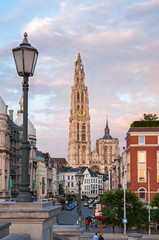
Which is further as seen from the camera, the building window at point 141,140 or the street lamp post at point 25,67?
the building window at point 141,140

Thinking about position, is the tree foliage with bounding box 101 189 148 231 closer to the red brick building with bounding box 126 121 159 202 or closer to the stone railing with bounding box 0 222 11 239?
the red brick building with bounding box 126 121 159 202

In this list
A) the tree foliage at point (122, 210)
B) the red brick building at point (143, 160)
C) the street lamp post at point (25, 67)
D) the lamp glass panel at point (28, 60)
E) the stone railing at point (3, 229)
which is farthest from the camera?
the red brick building at point (143, 160)

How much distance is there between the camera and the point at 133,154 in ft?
194

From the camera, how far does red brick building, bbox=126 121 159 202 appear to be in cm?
5884

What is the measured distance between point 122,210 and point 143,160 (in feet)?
40.6

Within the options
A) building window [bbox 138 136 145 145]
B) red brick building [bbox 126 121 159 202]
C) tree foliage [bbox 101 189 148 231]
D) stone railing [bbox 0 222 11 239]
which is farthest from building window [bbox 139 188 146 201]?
stone railing [bbox 0 222 11 239]

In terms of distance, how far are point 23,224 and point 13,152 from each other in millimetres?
88900

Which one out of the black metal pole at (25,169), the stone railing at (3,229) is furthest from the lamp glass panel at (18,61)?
the stone railing at (3,229)

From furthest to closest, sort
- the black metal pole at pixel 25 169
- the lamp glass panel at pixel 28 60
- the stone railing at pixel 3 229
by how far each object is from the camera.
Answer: the lamp glass panel at pixel 28 60, the black metal pole at pixel 25 169, the stone railing at pixel 3 229

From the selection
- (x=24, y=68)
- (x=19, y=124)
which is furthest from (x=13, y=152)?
(x=24, y=68)

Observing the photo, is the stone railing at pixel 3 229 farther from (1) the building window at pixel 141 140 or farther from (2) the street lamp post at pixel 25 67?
(1) the building window at pixel 141 140

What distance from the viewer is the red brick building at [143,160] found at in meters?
58.8

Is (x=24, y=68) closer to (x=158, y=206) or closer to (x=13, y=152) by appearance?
(x=158, y=206)

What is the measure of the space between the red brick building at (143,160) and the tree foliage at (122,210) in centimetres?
950
